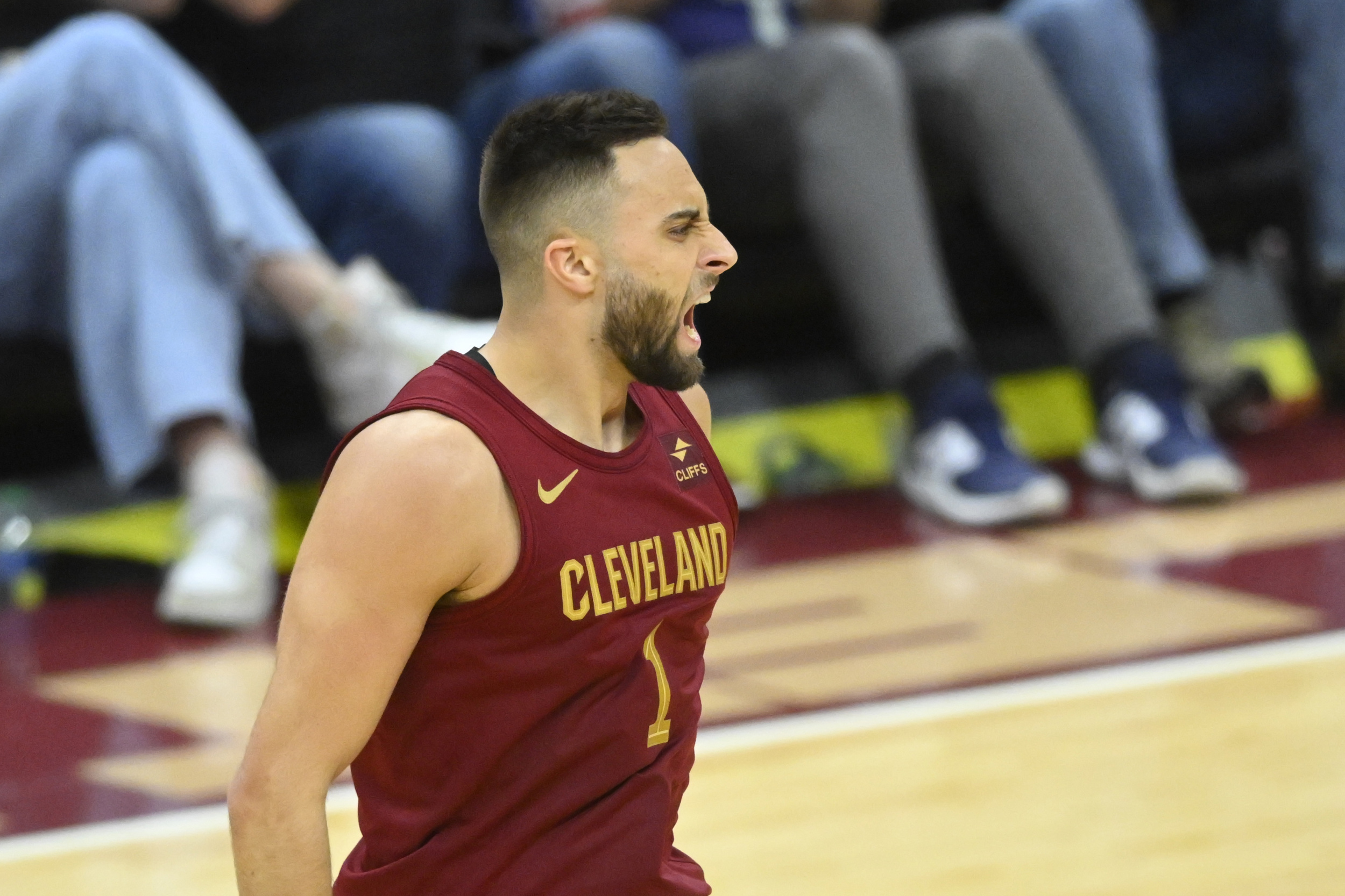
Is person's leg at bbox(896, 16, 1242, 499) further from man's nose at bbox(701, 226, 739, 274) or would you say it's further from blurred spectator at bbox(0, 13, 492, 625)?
man's nose at bbox(701, 226, 739, 274)

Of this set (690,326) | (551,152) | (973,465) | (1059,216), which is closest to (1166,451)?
(973,465)

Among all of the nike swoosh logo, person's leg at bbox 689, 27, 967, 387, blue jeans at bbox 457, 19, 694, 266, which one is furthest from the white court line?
blue jeans at bbox 457, 19, 694, 266

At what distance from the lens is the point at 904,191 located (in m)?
2.90

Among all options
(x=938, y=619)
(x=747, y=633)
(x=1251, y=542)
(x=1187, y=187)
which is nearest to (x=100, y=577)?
(x=747, y=633)

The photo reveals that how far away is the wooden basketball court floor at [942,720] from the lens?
1587 millimetres

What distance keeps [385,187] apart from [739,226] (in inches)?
29.7

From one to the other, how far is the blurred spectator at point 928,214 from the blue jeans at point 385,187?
0.52 meters

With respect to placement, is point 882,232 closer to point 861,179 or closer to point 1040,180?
point 861,179

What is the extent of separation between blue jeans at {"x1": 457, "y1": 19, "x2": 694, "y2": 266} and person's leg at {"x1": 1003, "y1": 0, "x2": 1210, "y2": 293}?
753 millimetres

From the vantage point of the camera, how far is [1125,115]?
10.2 feet

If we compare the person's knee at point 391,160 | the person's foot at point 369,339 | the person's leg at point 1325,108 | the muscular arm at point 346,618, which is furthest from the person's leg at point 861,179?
the muscular arm at point 346,618

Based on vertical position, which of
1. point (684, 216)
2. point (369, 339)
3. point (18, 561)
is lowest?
point (18, 561)

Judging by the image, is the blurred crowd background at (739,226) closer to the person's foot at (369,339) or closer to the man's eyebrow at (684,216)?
the person's foot at (369,339)

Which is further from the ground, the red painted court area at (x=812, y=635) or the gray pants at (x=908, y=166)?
the gray pants at (x=908, y=166)
